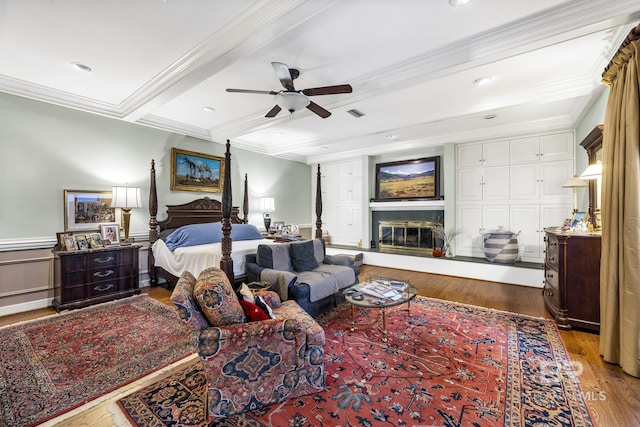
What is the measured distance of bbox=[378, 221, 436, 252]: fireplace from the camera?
233 inches

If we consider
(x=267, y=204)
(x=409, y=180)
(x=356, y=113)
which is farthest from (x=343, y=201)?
(x=356, y=113)

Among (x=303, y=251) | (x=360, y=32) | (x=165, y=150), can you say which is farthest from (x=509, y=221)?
(x=165, y=150)

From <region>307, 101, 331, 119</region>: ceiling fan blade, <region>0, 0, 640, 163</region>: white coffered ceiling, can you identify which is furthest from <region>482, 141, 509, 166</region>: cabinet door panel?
<region>307, 101, 331, 119</region>: ceiling fan blade

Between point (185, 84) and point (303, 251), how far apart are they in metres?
2.34

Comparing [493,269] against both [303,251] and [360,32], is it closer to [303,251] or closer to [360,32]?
[303,251]

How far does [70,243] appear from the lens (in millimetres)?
3395

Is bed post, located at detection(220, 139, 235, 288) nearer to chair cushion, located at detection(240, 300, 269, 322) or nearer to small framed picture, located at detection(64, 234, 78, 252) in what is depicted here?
chair cushion, located at detection(240, 300, 269, 322)

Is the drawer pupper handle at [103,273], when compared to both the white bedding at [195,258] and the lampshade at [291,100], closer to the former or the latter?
the white bedding at [195,258]

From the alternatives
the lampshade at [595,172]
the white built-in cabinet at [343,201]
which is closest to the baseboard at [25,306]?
the white built-in cabinet at [343,201]

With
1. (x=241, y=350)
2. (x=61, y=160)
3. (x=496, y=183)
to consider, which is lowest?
(x=241, y=350)

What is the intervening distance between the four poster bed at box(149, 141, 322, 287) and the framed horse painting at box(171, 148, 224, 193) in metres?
0.29

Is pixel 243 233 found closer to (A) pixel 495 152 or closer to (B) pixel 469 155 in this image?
(B) pixel 469 155

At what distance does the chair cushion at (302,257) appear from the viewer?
346 centimetres

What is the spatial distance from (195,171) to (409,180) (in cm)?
446
